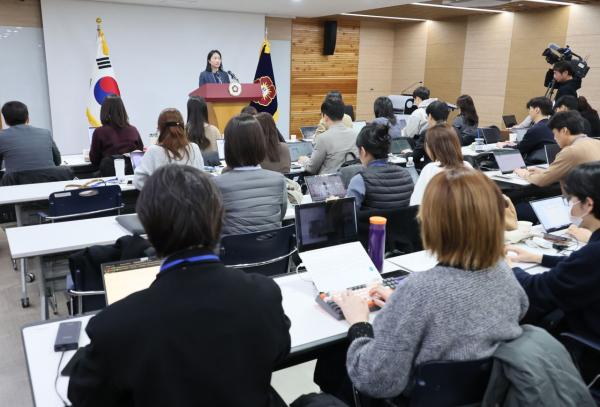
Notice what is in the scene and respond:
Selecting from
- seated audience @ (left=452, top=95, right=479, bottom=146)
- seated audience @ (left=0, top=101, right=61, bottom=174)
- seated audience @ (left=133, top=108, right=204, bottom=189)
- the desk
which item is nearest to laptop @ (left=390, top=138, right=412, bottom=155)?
seated audience @ (left=452, top=95, right=479, bottom=146)

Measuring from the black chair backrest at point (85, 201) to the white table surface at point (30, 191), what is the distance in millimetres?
353

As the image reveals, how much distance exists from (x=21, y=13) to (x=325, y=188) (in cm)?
660

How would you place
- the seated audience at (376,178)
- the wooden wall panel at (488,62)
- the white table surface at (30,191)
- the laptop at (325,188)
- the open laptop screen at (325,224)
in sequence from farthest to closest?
the wooden wall panel at (488,62) < the white table surface at (30,191) < the laptop at (325,188) < the seated audience at (376,178) < the open laptop screen at (325,224)

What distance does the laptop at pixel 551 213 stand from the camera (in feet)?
9.16

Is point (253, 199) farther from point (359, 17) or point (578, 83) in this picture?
point (359, 17)

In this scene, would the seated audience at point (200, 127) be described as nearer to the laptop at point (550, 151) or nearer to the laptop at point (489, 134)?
the laptop at point (550, 151)

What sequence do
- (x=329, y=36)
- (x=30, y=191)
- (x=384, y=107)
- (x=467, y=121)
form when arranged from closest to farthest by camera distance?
(x=30, y=191) < (x=384, y=107) < (x=467, y=121) < (x=329, y=36)

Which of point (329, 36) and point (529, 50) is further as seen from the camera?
point (329, 36)

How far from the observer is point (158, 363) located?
979 millimetres

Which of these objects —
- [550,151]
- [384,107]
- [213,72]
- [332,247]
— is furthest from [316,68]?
[332,247]

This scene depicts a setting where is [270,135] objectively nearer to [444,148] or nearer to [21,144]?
[444,148]

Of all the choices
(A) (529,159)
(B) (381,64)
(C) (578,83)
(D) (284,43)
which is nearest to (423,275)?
(A) (529,159)

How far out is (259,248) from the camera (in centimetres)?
243

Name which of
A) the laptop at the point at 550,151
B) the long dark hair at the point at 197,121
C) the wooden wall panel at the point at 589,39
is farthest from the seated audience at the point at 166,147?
the wooden wall panel at the point at 589,39
